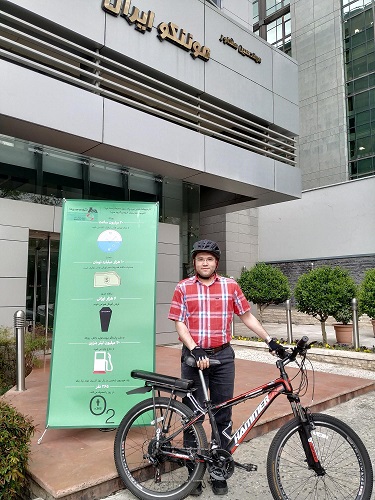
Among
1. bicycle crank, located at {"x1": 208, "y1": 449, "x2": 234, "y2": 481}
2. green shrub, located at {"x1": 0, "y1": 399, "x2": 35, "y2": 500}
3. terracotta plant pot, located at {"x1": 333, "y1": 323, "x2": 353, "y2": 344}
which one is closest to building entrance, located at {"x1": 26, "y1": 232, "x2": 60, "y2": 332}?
green shrub, located at {"x1": 0, "y1": 399, "x2": 35, "y2": 500}

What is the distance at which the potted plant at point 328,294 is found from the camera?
9.94 meters

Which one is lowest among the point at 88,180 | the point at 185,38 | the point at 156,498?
the point at 156,498

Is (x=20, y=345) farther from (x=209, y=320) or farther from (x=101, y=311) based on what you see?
(x=209, y=320)

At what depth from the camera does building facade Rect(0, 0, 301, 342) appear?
7.78 meters

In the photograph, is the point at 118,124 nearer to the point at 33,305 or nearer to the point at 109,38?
the point at 109,38

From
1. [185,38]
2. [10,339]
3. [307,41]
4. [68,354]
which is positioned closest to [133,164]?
[185,38]

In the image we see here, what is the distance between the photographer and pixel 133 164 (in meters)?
9.73

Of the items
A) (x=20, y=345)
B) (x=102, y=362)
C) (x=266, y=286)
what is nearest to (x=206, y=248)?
(x=102, y=362)

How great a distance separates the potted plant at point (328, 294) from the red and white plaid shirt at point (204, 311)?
737 centimetres

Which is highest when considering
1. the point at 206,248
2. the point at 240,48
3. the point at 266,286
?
the point at 240,48

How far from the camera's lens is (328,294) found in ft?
32.8

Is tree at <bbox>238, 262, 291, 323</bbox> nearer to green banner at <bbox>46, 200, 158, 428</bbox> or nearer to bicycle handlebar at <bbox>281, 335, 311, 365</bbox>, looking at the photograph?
green banner at <bbox>46, 200, 158, 428</bbox>

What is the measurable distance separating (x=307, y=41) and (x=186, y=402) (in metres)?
31.2

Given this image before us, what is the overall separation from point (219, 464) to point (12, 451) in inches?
57.6
